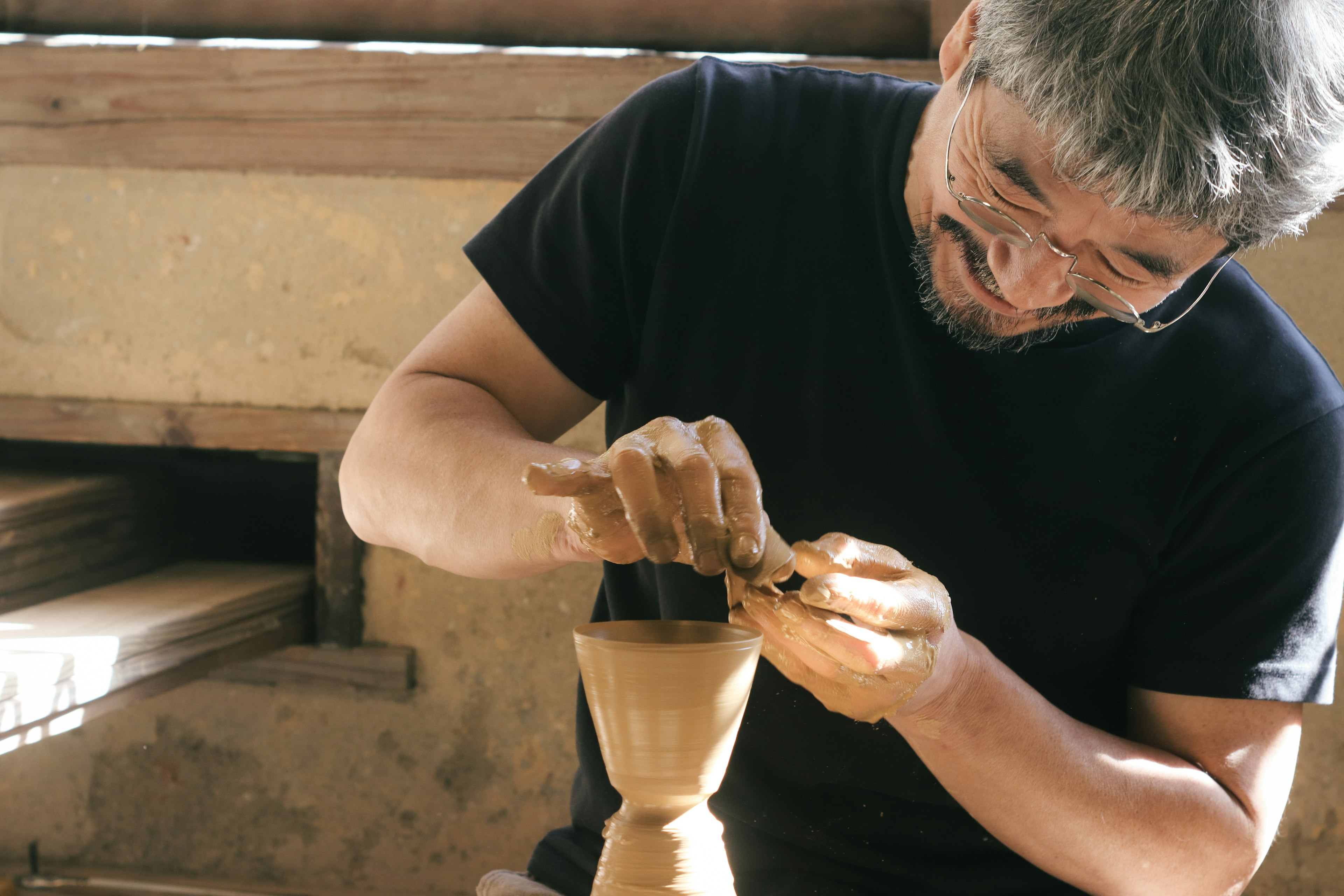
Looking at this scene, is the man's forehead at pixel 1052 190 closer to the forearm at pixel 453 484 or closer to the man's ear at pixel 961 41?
the man's ear at pixel 961 41

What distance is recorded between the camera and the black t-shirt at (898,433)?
1.19 m

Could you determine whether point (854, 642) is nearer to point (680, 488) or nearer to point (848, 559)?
point (848, 559)

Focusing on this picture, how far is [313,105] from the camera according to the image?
2.01 m

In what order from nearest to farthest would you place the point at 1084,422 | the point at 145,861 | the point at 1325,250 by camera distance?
the point at 1084,422 → the point at 1325,250 → the point at 145,861

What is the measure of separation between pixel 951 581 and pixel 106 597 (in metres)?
1.59

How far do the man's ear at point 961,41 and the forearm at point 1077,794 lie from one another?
63 centimetres

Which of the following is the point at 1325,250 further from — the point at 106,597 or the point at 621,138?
the point at 106,597

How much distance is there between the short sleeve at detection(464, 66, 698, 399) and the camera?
122cm

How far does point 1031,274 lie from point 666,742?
23.1 inches

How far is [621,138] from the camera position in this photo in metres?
1.22

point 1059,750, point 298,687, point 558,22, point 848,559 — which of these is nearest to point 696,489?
point 848,559

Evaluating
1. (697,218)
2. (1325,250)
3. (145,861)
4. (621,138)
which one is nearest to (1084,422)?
(697,218)

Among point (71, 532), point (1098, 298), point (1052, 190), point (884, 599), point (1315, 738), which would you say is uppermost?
point (1052, 190)

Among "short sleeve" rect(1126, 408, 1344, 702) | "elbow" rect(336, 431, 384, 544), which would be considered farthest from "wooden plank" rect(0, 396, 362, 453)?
"short sleeve" rect(1126, 408, 1344, 702)
